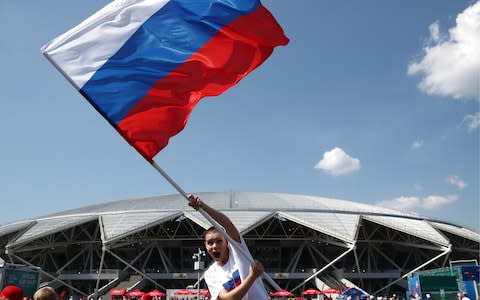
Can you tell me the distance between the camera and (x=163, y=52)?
19.8ft

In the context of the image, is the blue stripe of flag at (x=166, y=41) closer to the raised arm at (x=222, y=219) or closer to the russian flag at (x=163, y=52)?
the russian flag at (x=163, y=52)

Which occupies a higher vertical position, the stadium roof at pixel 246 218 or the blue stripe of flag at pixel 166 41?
the stadium roof at pixel 246 218

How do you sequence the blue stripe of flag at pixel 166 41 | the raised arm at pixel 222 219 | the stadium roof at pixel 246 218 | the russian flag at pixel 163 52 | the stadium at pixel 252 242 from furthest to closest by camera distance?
the stadium at pixel 252 242
the stadium roof at pixel 246 218
the blue stripe of flag at pixel 166 41
the russian flag at pixel 163 52
the raised arm at pixel 222 219

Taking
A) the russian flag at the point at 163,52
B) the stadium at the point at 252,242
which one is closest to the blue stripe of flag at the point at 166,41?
the russian flag at the point at 163,52

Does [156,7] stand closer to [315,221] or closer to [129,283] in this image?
[315,221]

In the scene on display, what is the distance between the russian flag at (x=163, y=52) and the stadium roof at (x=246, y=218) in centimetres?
3749

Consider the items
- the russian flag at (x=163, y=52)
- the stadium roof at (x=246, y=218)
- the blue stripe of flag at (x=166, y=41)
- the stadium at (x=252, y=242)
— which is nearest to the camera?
the russian flag at (x=163, y=52)

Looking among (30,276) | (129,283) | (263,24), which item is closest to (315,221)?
(129,283)

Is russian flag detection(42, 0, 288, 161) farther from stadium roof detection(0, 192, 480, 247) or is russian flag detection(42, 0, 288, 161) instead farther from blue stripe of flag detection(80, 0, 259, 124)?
stadium roof detection(0, 192, 480, 247)

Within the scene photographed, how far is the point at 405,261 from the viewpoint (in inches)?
2181

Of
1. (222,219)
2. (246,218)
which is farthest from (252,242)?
(222,219)

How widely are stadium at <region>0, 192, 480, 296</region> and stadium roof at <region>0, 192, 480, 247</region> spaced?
116 mm

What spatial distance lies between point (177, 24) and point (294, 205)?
46845mm

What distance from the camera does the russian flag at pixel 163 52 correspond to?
5.71 metres
